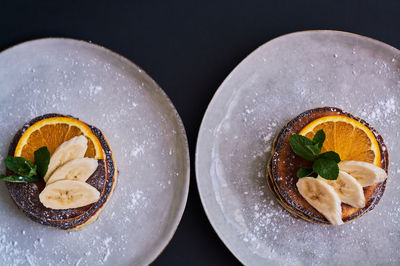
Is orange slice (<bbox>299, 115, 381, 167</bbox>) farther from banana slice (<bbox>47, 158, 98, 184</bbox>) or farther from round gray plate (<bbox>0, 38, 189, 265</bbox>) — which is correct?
banana slice (<bbox>47, 158, 98, 184</bbox>)

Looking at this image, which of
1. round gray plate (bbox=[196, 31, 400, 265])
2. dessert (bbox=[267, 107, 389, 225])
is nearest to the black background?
round gray plate (bbox=[196, 31, 400, 265])

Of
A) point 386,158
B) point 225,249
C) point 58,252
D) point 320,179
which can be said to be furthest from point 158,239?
point 386,158

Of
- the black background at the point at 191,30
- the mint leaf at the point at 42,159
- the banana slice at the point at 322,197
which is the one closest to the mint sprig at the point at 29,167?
the mint leaf at the point at 42,159

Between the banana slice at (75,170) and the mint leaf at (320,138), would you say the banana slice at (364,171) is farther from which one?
the banana slice at (75,170)

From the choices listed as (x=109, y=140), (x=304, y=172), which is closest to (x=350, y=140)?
(x=304, y=172)

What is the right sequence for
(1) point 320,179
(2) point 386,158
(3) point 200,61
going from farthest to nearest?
(3) point 200,61 < (2) point 386,158 < (1) point 320,179

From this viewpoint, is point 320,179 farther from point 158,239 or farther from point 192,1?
Answer: point 192,1
